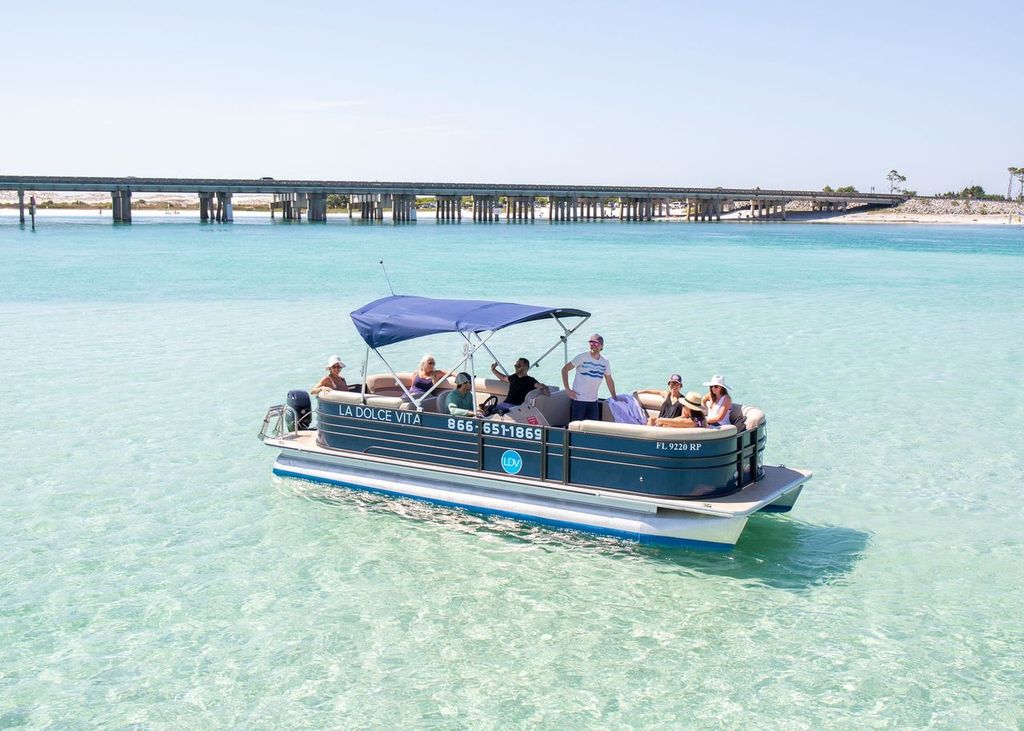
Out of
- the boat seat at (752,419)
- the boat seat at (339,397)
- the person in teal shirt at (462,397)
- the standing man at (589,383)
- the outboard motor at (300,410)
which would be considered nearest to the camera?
the boat seat at (752,419)

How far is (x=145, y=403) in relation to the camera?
693 inches

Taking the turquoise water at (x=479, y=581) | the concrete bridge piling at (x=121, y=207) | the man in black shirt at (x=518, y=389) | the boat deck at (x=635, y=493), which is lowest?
the turquoise water at (x=479, y=581)

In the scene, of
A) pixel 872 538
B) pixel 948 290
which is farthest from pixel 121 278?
pixel 872 538

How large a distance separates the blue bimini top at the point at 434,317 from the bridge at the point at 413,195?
9037cm

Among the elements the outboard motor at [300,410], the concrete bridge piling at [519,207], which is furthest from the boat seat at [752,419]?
the concrete bridge piling at [519,207]

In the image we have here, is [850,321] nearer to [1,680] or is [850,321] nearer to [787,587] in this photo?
[787,587]

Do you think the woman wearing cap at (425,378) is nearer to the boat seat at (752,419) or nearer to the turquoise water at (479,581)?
the turquoise water at (479,581)

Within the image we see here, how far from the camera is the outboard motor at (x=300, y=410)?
12.9 metres

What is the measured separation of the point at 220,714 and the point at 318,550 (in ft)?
10.4

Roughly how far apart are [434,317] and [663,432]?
311 centimetres

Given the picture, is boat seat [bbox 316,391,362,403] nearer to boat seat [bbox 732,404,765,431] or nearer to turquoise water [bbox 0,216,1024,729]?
turquoise water [bbox 0,216,1024,729]

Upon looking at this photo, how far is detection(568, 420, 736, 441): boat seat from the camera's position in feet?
32.5

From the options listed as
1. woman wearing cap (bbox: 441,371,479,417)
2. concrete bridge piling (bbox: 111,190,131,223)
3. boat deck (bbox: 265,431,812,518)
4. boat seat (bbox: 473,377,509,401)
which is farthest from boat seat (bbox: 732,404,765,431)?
concrete bridge piling (bbox: 111,190,131,223)

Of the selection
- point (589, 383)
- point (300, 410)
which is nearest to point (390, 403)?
point (300, 410)
